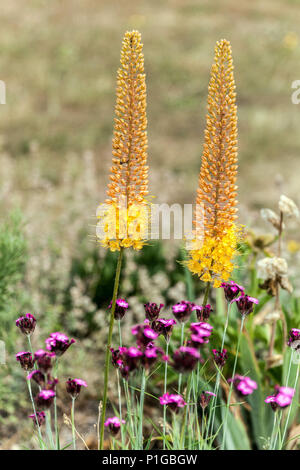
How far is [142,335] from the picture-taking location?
149 cm

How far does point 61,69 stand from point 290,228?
817 centimetres

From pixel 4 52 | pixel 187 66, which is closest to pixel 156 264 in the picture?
pixel 187 66

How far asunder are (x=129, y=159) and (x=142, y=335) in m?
0.54

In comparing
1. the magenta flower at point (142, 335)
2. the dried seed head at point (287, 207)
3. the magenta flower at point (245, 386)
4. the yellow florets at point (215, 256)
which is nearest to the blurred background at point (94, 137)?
the dried seed head at point (287, 207)

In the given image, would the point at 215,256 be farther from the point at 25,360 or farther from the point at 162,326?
the point at 25,360

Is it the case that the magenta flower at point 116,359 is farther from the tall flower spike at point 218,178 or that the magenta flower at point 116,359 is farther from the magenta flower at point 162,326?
the tall flower spike at point 218,178

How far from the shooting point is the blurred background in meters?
3.67

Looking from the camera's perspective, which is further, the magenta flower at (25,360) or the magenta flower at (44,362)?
the magenta flower at (25,360)

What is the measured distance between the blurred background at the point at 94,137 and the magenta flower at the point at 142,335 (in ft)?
5.04

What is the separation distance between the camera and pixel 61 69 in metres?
12.2

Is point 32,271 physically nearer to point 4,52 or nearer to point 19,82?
point 19,82

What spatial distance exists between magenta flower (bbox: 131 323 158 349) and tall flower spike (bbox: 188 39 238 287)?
0.30m

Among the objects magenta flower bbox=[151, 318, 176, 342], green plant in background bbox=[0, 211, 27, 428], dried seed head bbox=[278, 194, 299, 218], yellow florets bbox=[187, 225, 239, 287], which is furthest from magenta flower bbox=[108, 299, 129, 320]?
green plant in background bbox=[0, 211, 27, 428]

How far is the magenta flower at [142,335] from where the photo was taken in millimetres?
1456
